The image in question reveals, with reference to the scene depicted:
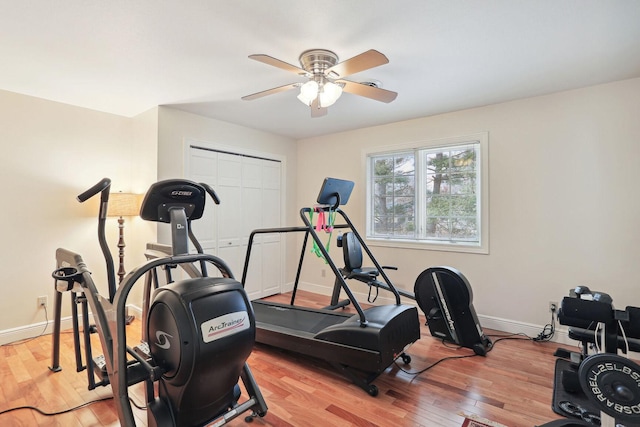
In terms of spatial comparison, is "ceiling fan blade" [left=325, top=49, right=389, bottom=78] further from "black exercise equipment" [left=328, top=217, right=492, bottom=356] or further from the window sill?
the window sill

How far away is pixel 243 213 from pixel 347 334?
2.46 meters

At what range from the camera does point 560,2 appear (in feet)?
5.57

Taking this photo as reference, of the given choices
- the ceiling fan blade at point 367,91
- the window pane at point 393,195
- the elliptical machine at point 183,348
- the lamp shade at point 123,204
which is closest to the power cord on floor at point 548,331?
the window pane at point 393,195

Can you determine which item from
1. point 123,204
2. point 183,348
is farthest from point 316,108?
point 123,204

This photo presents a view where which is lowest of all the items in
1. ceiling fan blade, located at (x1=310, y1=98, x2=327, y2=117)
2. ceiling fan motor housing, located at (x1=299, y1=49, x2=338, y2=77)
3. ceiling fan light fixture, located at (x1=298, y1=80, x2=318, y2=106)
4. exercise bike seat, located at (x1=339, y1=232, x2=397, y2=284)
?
exercise bike seat, located at (x1=339, y1=232, x2=397, y2=284)

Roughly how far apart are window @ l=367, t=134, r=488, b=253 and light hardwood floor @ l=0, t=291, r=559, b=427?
51.0 inches

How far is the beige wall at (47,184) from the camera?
2961 millimetres

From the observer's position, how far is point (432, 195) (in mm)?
3770

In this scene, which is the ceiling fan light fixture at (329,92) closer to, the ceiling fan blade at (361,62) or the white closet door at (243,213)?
the ceiling fan blade at (361,62)

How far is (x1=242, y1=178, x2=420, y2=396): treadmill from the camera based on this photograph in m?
2.19

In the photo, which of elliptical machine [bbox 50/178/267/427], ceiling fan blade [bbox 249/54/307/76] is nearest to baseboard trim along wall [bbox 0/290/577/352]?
elliptical machine [bbox 50/178/267/427]

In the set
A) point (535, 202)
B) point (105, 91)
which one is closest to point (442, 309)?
point (535, 202)

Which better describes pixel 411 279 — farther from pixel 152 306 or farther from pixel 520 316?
pixel 152 306

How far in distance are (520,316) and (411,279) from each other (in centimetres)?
114
